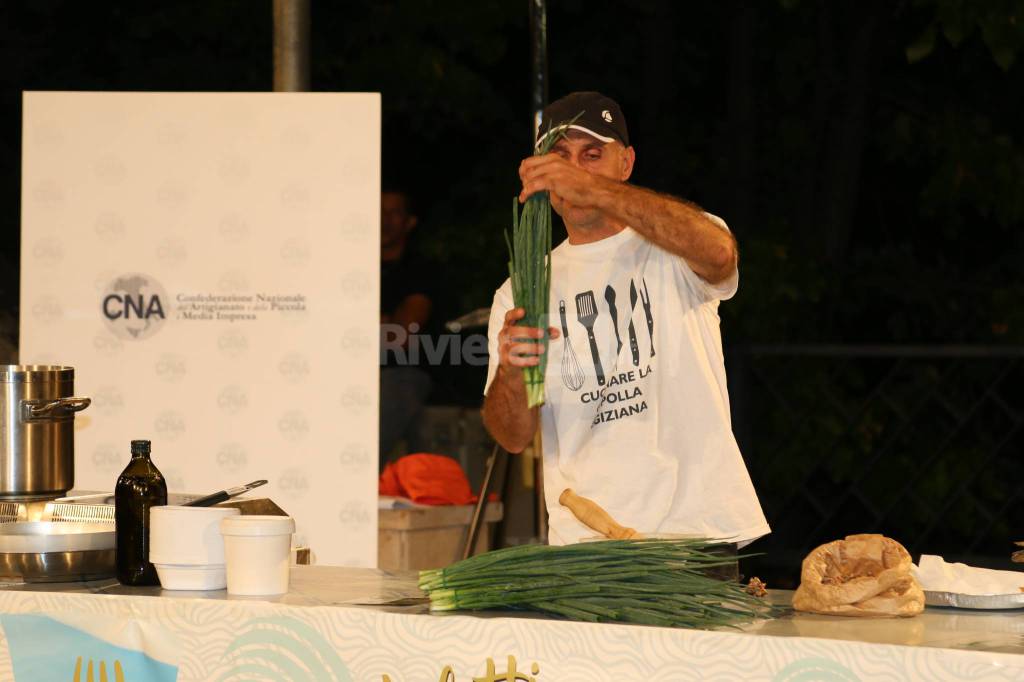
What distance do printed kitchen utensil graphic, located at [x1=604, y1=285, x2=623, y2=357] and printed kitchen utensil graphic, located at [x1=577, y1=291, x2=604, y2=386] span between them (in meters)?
0.03

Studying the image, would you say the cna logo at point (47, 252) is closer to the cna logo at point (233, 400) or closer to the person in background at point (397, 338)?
the cna logo at point (233, 400)

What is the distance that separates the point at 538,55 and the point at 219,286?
113 cm

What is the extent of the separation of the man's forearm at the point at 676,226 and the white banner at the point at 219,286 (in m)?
1.22

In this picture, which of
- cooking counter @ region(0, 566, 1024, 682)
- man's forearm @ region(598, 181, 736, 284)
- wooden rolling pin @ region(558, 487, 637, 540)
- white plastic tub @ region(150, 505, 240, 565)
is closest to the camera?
cooking counter @ region(0, 566, 1024, 682)

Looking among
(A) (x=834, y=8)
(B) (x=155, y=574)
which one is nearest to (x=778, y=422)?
(A) (x=834, y=8)

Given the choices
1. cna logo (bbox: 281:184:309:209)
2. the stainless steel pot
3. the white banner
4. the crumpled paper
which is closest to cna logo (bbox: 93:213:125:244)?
the white banner

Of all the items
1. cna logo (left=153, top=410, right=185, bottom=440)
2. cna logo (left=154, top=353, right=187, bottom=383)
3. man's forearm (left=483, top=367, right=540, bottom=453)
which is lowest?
cna logo (left=153, top=410, right=185, bottom=440)

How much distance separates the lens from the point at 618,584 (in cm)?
153

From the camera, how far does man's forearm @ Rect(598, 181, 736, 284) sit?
2070 mm

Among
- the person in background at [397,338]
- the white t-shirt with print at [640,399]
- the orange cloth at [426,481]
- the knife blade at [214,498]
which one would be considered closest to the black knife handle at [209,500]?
the knife blade at [214,498]

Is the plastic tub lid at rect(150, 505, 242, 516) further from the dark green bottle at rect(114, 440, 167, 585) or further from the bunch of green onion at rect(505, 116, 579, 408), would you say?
the bunch of green onion at rect(505, 116, 579, 408)

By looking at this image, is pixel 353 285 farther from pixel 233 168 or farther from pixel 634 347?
pixel 634 347

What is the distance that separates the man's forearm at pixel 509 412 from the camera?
2150 millimetres

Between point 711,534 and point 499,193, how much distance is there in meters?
4.67
